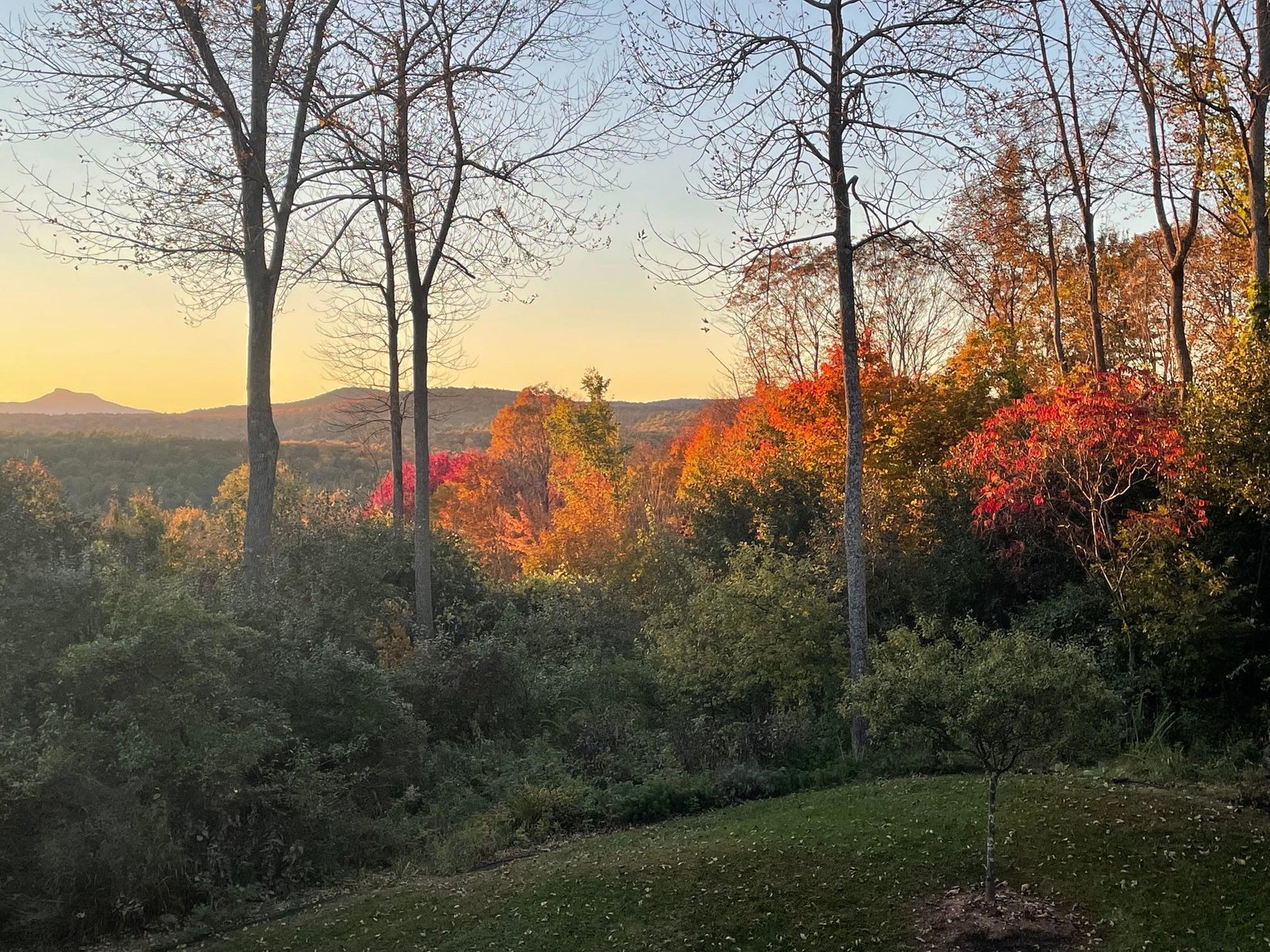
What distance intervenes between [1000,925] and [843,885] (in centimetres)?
114

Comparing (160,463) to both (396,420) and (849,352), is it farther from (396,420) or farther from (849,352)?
(849,352)

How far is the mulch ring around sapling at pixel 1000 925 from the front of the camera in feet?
19.2

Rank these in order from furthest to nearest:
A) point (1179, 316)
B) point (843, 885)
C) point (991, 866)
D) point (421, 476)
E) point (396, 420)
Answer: point (396, 420) → point (421, 476) → point (1179, 316) → point (843, 885) → point (991, 866)

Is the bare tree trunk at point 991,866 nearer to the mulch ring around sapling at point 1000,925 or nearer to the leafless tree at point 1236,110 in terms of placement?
the mulch ring around sapling at point 1000,925

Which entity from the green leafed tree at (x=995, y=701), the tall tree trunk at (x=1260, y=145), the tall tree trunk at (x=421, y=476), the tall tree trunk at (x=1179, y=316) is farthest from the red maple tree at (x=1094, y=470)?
the tall tree trunk at (x=421, y=476)

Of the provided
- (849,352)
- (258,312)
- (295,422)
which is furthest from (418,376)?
(295,422)

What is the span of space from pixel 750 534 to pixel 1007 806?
30.7ft

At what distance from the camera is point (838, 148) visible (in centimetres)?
1169

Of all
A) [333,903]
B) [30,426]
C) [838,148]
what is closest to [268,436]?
[333,903]

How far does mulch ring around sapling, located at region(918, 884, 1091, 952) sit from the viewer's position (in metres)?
5.85

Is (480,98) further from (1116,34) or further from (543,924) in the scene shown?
(543,924)

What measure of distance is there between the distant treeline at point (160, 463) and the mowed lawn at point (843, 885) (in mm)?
42128

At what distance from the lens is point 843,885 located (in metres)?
6.79

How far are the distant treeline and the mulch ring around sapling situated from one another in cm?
4416
